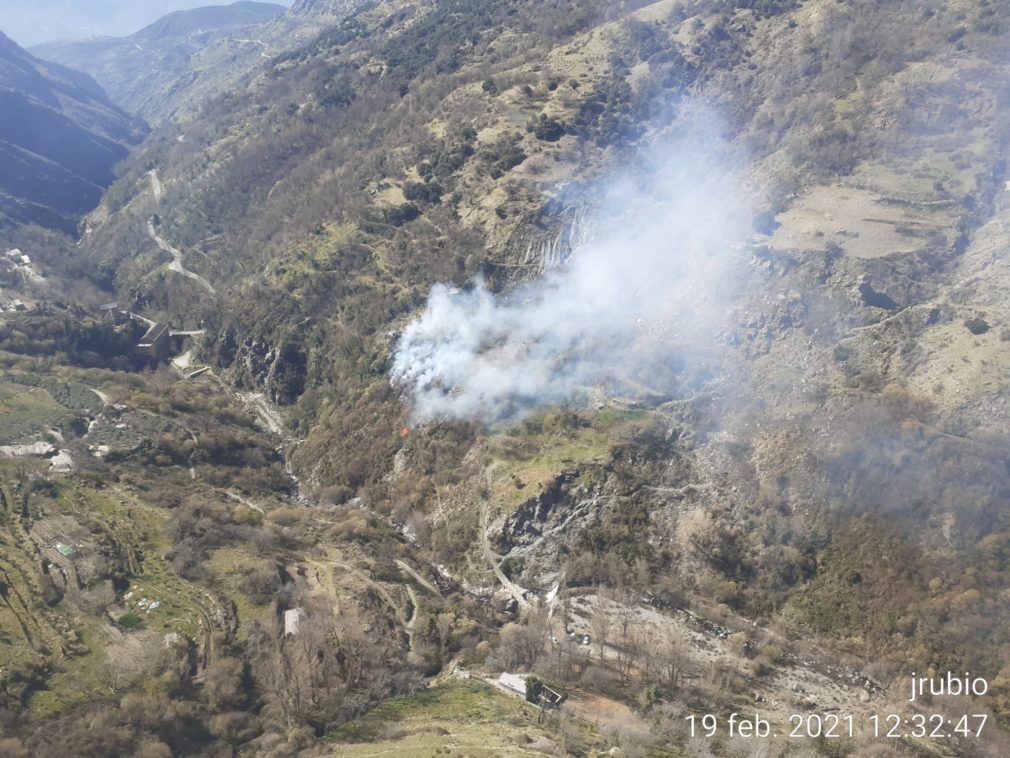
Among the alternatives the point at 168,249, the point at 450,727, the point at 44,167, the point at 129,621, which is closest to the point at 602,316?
the point at 450,727

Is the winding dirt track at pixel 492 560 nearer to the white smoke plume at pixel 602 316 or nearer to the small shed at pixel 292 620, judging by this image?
the white smoke plume at pixel 602 316

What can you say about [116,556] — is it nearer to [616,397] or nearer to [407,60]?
[616,397]

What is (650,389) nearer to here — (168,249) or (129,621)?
(129,621)

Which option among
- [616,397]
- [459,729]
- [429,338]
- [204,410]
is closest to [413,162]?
[429,338]

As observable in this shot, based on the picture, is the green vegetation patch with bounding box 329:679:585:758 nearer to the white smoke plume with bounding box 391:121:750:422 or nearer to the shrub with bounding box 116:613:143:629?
the shrub with bounding box 116:613:143:629

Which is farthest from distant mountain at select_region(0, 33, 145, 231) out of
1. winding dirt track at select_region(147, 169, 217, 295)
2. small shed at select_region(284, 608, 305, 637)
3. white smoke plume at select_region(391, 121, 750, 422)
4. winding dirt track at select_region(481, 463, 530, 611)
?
winding dirt track at select_region(481, 463, 530, 611)

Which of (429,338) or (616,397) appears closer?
(616,397)

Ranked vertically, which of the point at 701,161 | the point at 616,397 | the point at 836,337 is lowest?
the point at 616,397
